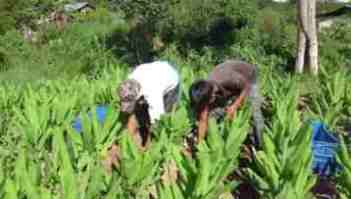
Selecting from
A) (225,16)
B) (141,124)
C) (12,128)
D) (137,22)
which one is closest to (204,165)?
(141,124)

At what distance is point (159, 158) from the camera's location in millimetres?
3090

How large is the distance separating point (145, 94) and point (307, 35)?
19.3ft

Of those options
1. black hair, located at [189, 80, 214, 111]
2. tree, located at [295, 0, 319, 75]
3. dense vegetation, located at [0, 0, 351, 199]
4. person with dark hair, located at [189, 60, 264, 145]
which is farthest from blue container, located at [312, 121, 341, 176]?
tree, located at [295, 0, 319, 75]

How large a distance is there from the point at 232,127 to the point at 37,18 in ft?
Answer: 43.6

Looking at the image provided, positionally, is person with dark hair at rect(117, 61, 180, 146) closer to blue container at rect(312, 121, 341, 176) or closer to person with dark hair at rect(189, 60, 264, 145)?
person with dark hair at rect(189, 60, 264, 145)

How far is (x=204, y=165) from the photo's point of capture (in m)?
2.64

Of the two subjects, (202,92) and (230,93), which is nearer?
(202,92)

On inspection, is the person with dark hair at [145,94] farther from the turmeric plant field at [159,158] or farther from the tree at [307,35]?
the tree at [307,35]

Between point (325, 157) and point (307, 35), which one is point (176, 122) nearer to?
point (325, 157)

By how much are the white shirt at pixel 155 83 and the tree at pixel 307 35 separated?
5315 mm

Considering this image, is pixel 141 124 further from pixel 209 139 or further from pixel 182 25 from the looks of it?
pixel 182 25

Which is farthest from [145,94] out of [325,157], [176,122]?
[325,157]

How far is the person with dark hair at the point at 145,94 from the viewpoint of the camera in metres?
3.13

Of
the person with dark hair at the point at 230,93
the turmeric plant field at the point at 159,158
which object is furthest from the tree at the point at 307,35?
the person with dark hair at the point at 230,93
